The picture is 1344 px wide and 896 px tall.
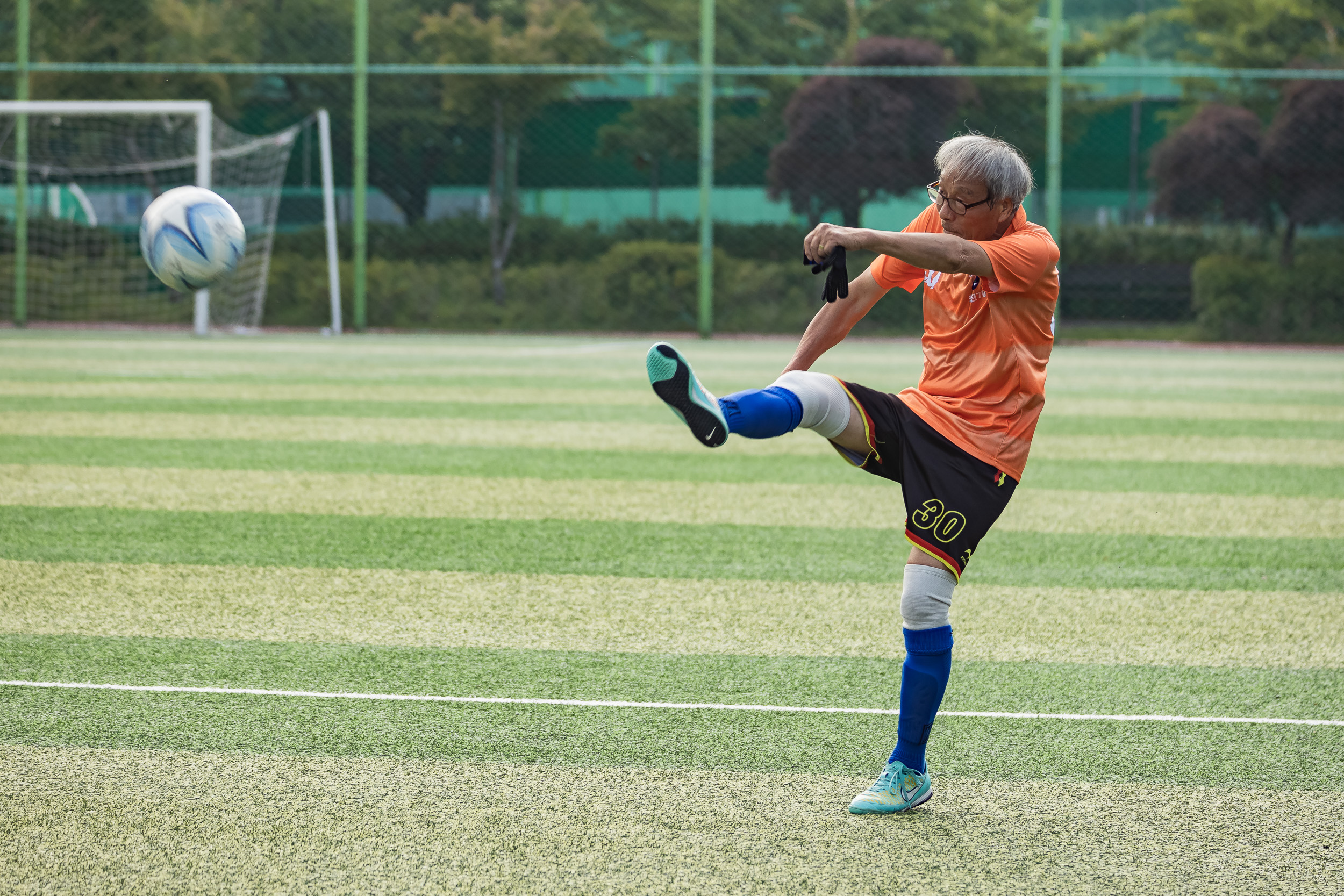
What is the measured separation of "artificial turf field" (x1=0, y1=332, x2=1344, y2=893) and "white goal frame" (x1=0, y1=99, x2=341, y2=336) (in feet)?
35.6

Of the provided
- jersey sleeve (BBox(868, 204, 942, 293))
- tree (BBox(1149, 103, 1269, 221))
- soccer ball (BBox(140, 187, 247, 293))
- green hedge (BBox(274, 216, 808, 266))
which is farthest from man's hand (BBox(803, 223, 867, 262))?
tree (BBox(1149, 103, 1269, 221))

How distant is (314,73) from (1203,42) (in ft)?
48.0

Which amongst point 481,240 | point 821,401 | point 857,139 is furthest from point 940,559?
point 481,240

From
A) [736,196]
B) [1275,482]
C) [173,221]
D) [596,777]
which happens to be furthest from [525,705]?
[736,196]

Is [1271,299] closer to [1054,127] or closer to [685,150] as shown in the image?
[1054,127]

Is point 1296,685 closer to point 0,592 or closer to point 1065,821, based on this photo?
point 1065,821

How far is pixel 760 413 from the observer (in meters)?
3.18

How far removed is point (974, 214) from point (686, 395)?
34.4 inches

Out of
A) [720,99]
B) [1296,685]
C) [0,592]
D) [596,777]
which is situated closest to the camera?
[596,777]

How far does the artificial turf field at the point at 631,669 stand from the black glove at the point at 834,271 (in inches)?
48.0

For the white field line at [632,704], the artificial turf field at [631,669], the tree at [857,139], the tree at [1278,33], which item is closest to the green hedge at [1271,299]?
the tree at [1278,33]

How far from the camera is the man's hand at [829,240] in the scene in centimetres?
307

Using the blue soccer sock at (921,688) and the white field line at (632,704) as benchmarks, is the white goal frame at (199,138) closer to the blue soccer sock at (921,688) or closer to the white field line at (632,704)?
the white field line at (632,704)

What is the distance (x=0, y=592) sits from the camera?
5324 mm
